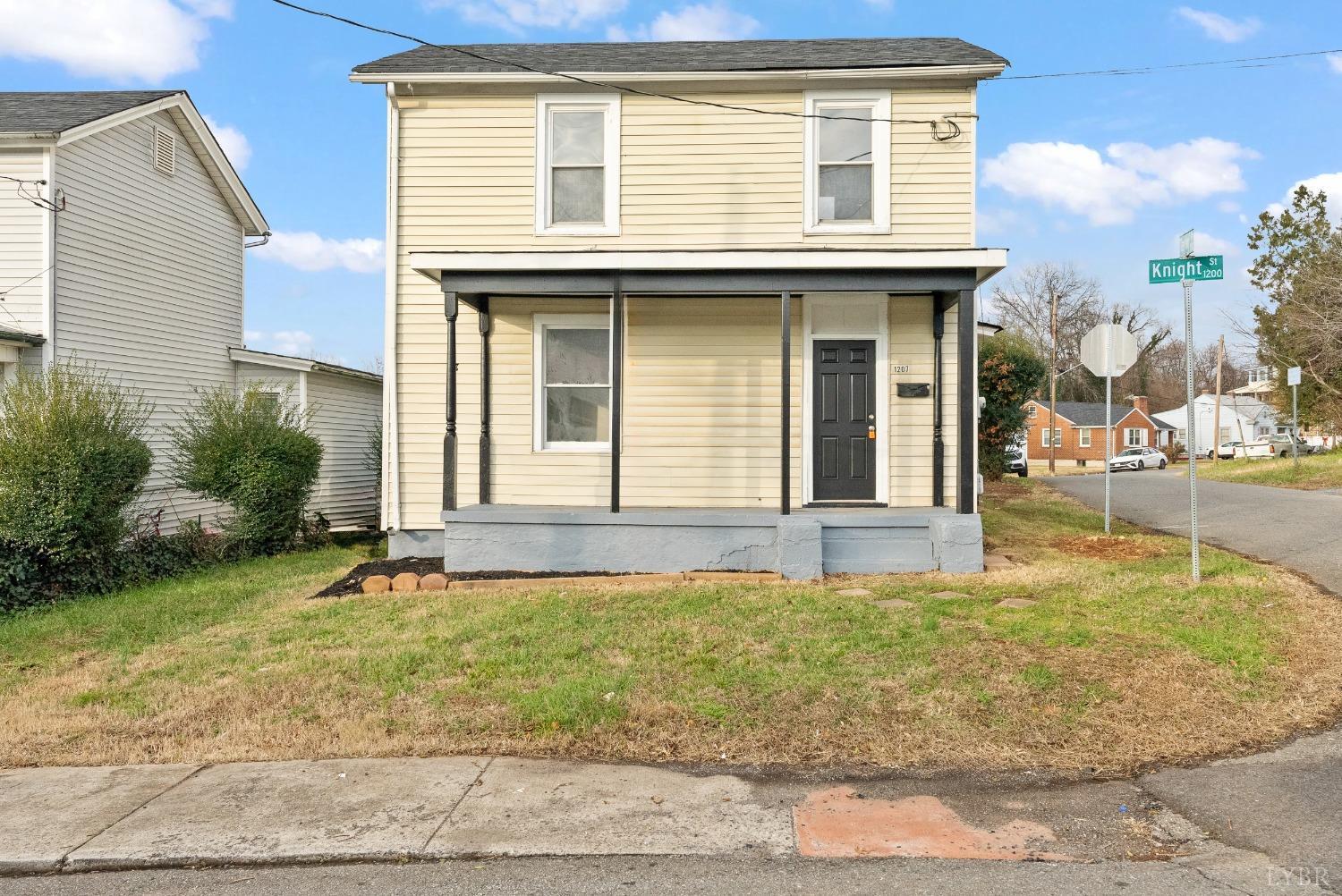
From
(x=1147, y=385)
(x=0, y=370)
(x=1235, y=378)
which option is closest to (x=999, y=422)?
(x=0, y=370)

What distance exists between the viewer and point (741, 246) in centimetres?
1003

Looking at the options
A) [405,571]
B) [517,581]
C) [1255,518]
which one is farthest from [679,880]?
[1255,518]

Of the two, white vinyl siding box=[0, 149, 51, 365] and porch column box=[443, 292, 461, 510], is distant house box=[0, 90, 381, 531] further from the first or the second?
porch column box=[443, 292, 461, 510]

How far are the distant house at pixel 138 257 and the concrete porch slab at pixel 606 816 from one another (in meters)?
9.62

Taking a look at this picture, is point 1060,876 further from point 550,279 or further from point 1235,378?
point 1235,378

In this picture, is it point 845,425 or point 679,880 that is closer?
point 679,880

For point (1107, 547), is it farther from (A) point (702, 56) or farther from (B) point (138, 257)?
(B) point (138, 257)

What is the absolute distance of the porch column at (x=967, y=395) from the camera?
29.9 ft

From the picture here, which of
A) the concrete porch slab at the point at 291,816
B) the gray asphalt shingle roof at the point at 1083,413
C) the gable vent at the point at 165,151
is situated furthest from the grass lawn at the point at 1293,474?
the gray asphalt shingle roof at the point at 1083,413

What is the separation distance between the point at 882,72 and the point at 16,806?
9799 mm

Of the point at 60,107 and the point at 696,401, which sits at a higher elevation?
the point at 60,107

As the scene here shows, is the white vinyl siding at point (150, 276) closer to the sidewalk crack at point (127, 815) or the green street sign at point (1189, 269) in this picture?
the sidewalk crack at point (127, 815)

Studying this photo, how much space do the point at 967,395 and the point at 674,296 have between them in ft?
11.2

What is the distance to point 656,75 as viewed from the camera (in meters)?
9.92
